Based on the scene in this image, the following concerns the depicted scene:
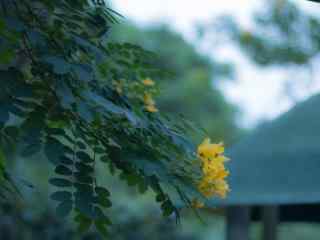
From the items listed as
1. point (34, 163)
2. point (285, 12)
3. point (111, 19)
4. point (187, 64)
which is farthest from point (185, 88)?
point (111, 19)

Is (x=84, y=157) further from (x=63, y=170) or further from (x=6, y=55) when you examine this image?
(x=6, y=55)

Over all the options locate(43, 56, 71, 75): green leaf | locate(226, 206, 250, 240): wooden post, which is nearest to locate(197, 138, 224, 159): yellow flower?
locate(43, 56, 71, 75): green leaf

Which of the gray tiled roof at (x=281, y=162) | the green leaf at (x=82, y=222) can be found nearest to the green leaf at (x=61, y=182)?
the green leaf at (x=82, y=222)

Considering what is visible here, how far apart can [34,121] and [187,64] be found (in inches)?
669

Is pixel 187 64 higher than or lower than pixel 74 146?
higher

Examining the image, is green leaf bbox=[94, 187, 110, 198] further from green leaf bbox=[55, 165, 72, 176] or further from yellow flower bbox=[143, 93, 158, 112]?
yellow flower bbox=[143, 93, 158, 112]

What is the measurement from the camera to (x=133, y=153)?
265 centimetres

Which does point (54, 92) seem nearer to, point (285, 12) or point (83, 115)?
point (83, 115)

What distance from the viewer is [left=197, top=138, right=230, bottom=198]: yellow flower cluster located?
2734mm

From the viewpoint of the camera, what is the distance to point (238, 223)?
5.52m

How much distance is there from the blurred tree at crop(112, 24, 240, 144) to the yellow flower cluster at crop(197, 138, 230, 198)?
15.1m

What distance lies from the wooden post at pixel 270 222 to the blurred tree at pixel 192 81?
11.8 meters

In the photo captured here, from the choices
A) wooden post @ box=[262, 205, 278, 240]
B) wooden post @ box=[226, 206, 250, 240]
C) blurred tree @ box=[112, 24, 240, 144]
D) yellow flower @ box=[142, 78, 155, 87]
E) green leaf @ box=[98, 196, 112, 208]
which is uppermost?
blurred tree @ box=[112, 24, 240, 144]

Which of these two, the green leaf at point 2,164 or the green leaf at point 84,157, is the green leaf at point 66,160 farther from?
the green leaf at point 2,164
